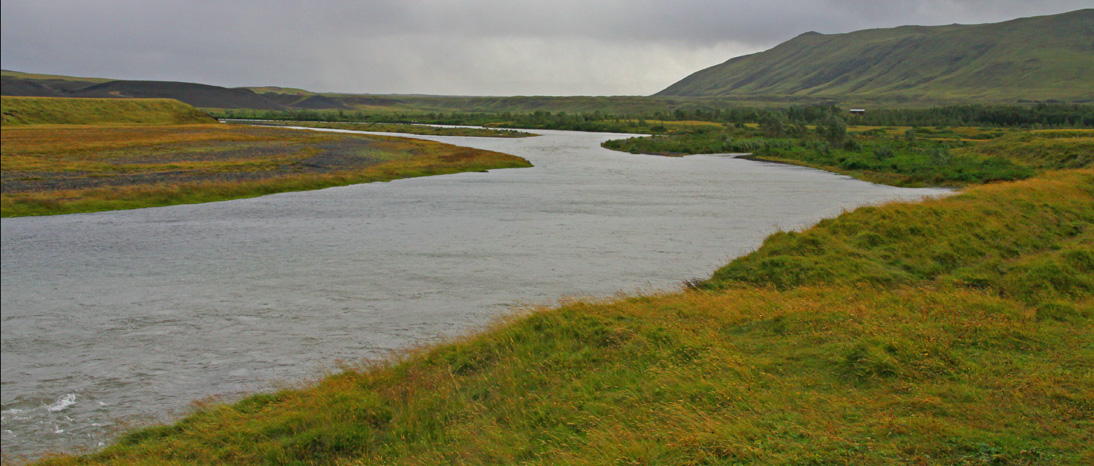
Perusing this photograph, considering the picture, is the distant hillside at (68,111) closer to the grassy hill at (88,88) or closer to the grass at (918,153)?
the grassy hill at (88,88)

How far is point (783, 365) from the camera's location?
11336 mm

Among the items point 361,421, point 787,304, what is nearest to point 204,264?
point 361,421

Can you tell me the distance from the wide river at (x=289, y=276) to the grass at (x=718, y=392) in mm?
2251

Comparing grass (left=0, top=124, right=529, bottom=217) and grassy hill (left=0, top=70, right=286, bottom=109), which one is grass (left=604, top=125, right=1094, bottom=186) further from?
grassy hill (left=0, top=70, right=286, bottom=109)

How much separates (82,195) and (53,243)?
30.0 feet

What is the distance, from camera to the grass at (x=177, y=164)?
22.4 meters

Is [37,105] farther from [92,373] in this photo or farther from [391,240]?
[391,240]

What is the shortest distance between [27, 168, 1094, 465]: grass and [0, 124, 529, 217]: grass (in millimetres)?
6979

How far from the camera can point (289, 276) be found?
76.1ft

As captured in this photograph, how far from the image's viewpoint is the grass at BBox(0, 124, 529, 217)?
2241 cm

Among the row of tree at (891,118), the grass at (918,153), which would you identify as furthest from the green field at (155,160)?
the row of tree at (891,118)

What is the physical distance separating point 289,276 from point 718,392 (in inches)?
689

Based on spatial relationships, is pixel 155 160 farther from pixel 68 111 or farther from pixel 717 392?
pixel 717 392

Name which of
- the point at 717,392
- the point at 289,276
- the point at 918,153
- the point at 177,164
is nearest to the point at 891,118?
the point at 918,153
